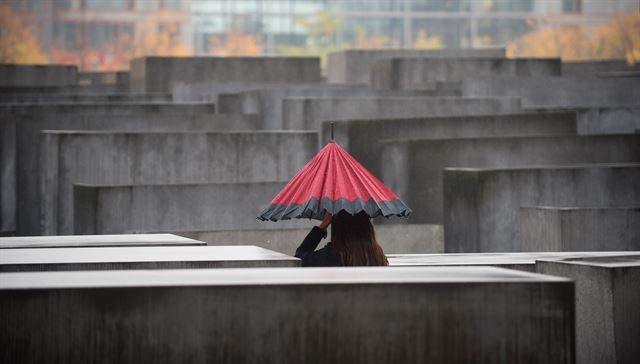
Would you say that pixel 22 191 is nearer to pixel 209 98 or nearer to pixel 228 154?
pixel 228 154

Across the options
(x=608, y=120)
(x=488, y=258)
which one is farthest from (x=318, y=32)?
(x=488, y=258)

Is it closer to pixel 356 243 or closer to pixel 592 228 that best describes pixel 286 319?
pixel 356 243

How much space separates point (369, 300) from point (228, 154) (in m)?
9.90

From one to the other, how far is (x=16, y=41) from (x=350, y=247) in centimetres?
6219

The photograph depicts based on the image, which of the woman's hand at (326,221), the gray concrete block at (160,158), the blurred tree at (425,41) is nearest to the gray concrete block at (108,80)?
the gray concrete block at (160,158)

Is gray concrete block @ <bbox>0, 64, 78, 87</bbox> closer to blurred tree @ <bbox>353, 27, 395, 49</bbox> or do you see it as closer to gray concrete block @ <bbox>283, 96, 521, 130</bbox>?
gray concrete block @ <bbox>283, 96, 521, 130</bbox>

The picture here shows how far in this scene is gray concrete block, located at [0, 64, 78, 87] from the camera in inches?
1216

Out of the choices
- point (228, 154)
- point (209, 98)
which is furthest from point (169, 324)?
point (209, 98)

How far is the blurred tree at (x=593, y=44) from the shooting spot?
54.7 meters

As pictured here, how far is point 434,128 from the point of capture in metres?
15.2

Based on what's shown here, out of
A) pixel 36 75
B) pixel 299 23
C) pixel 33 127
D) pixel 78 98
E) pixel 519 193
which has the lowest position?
pixel 519 193

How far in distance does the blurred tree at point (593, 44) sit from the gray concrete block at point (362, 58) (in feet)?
50.2

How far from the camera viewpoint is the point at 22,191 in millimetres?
17078

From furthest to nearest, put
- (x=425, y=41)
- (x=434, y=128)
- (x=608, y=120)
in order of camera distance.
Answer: (x=425, y=41), (x=608, y=120), (x=434, y=128)
